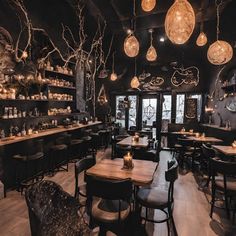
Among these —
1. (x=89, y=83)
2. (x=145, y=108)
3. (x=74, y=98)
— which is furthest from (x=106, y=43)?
(x=145, y=108)

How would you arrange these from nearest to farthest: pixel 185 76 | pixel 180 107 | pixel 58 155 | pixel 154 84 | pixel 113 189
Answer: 1. pixel 113 189
2. pixel 58 155
3. pixel 185 76
4. pixel 180 107
5. pixel 154 84

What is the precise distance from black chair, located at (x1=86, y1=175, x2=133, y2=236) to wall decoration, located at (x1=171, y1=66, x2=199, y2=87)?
705 centimetres

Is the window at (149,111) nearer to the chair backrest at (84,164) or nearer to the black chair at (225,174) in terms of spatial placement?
the black chair at (225,174)

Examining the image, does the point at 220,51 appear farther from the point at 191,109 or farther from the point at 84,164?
the point at 191,109

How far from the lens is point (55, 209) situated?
5.98 ft

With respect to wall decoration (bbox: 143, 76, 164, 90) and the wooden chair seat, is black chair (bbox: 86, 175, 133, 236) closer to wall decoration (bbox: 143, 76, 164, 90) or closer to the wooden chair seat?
the wooden chair seat

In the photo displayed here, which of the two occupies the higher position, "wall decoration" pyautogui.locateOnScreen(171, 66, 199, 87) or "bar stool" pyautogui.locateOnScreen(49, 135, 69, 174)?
"wall decoration" pyautogui.locateOnScreen(171, 66, 199, 87)

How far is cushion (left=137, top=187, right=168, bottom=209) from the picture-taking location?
2237 mm

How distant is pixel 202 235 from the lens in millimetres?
2396

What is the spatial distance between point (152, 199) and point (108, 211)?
598 millimetres

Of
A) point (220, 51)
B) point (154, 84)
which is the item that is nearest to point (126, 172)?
point (220, 51)

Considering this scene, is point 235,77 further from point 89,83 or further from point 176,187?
point 89,83

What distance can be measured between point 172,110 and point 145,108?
1.24m

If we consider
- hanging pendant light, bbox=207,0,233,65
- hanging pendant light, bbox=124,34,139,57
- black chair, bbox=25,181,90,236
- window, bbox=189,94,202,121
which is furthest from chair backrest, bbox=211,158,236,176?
window, bbox=189,94,202,121
